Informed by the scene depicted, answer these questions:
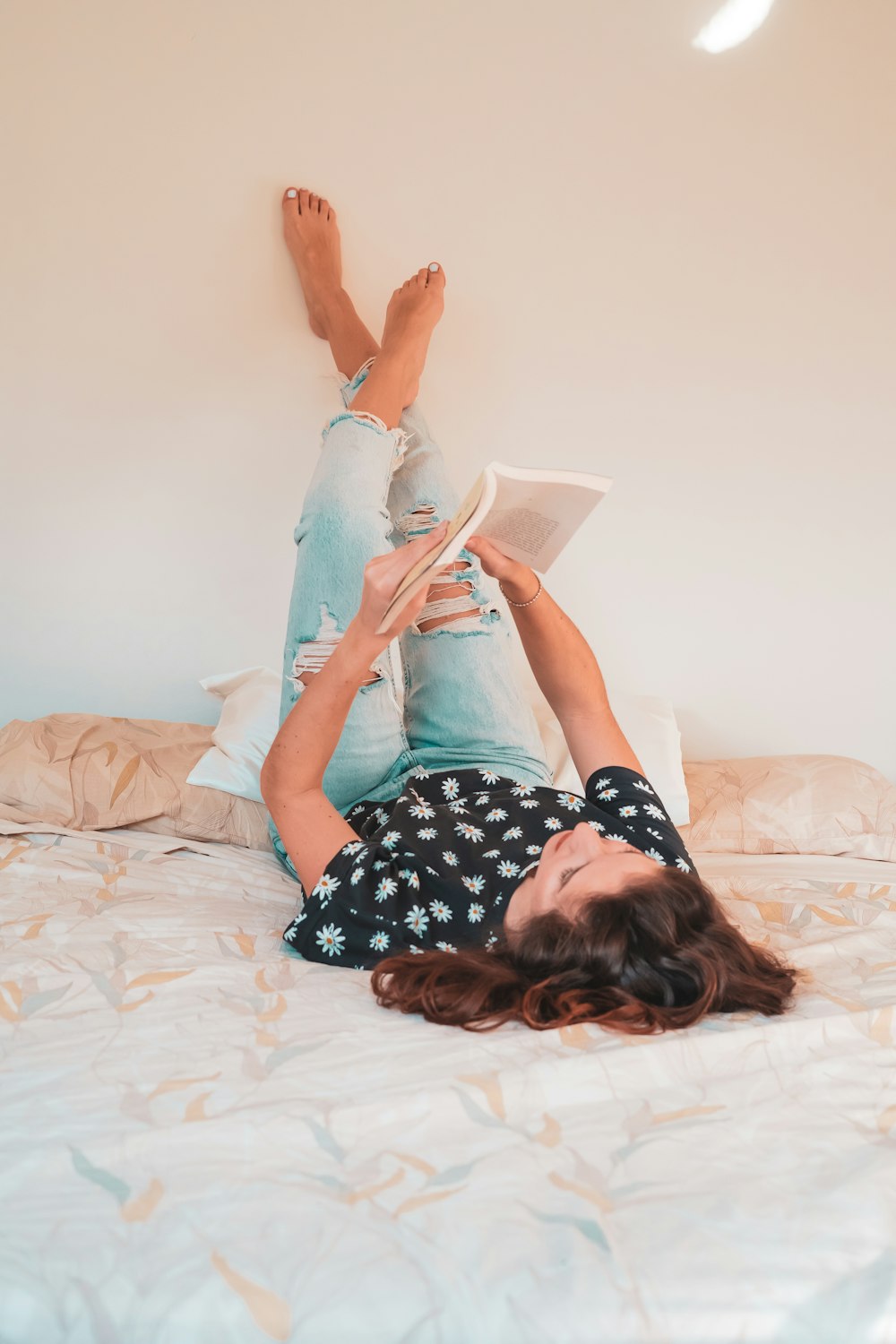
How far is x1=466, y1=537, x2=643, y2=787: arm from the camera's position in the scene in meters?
1.43

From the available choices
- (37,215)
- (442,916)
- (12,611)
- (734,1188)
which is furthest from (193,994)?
(37,215)

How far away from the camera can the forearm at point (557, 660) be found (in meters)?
1.45

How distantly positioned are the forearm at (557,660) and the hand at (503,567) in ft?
0.07

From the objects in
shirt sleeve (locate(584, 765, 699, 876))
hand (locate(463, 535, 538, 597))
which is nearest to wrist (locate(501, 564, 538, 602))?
hand (locate(463, 535, 538, 597))

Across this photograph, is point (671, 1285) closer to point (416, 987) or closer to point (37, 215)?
point (416, 987)

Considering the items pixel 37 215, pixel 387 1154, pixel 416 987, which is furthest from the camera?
pixel 37 215

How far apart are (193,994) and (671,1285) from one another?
0.55 m

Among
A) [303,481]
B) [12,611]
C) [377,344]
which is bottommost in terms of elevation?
[12,611]

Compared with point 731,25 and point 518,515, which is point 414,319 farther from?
point 731,25

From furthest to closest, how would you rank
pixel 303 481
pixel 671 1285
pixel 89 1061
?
pixel 303 481 → pixel 89 1061 → pixel 671 1285

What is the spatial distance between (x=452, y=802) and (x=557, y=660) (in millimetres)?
269

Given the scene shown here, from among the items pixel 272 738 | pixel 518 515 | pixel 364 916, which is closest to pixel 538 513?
pixel 518 515

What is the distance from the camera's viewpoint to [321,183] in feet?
6.80

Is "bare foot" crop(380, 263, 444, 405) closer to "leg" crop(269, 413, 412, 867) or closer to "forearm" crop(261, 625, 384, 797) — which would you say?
"leg" crop(269, 413, 412, 867)
